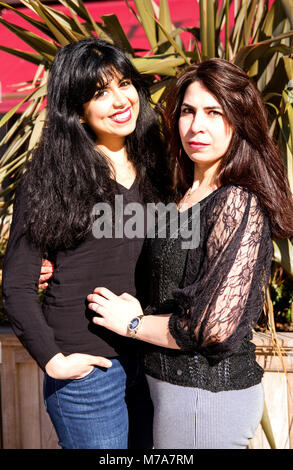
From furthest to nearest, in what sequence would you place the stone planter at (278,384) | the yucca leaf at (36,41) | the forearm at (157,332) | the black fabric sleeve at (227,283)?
1. the yucca leaf at (36,41)
2. the stone planter at (278,384)
3. the forearm at (157,332)
4. the black fabric sleeve at (227,283)

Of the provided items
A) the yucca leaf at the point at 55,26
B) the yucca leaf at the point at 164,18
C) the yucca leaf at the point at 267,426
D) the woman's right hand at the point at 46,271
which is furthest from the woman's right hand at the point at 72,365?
the yucca leaf at the point at 164,18

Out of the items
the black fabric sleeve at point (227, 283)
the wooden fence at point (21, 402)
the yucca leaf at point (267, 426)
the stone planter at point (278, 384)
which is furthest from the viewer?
the wooden fence at point (21, 402)

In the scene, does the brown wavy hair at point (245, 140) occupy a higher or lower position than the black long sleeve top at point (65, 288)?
higher

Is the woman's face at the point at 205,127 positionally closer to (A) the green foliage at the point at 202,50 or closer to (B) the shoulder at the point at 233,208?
(B) the shoulder at the point at 233,208

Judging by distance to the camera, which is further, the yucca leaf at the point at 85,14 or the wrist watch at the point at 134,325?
the yucca leaf at the point at 85,14

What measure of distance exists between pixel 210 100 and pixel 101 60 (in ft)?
1.15

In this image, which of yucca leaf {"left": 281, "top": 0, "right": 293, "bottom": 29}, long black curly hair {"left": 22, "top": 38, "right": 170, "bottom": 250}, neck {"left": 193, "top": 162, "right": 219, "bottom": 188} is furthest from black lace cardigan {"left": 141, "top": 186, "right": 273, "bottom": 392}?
yucca leaf {"left": 281, "top": 0, "right": 293, "bottom": 29}

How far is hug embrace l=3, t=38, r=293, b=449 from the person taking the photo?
1.19m

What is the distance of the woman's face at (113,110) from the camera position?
1.45m

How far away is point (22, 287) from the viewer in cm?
139

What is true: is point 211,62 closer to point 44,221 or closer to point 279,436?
point 44,221

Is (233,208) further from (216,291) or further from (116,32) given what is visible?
(116,32)

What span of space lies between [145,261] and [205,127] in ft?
1.42

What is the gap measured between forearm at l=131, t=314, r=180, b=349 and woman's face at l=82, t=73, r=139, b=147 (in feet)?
1.87
